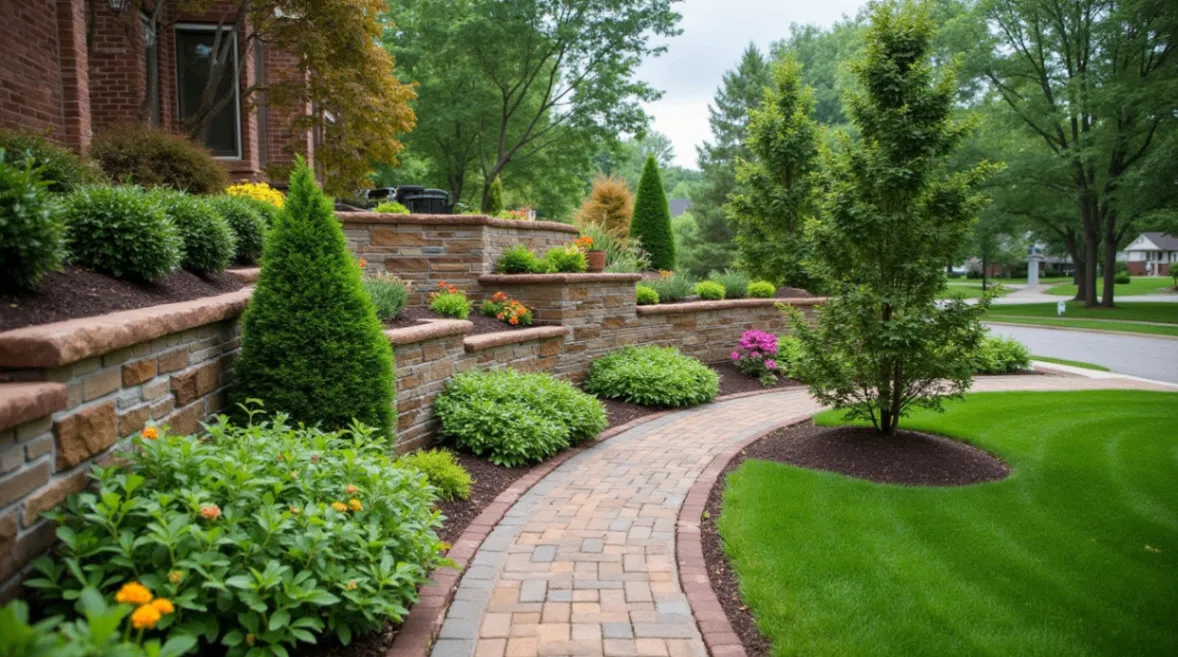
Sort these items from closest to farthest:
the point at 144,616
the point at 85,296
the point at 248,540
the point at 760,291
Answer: the point at 144,616 → the point at 248,540 → the point at 85,296 → the point at 760,291

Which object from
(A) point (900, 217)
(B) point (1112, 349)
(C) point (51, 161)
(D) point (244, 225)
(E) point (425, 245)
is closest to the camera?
(C) point (51, 161)

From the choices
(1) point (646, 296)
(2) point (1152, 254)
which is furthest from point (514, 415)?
(2) point (1152, 254)

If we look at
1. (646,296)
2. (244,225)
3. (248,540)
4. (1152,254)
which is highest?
(1152,254)

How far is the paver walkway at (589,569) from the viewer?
121 inches

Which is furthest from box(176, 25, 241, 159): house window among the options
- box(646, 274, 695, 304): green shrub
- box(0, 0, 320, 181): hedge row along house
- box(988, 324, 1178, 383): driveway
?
box(988, 324, 1178, 383): driveway

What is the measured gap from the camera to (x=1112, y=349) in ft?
52.4

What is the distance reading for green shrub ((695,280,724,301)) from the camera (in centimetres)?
1138

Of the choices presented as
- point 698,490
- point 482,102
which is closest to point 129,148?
point 698,490

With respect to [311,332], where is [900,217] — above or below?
above

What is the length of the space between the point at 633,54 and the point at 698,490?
16.5 metres

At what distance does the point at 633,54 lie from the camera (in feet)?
63.8

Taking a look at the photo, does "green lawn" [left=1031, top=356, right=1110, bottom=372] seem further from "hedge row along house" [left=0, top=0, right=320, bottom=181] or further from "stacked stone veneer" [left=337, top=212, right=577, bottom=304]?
"hedge row along house" [left=0, top=0, right=320, bottom=181]

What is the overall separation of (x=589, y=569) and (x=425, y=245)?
511 centimetres

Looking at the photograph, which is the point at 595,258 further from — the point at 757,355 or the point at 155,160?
the point at 155,160
